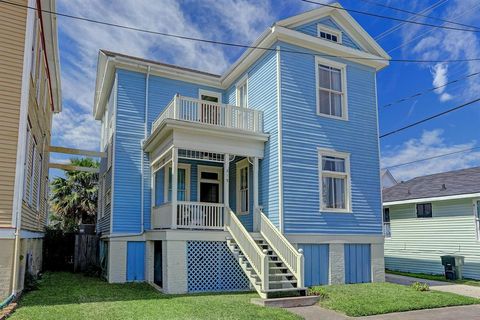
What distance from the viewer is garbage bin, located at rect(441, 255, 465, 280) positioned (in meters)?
16.0

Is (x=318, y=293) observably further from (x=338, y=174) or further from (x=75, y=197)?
(x=75, y=197)

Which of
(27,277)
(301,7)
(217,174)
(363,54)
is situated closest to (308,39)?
(301,7)

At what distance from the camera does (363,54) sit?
1447 cm

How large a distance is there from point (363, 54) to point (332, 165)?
4156 mm

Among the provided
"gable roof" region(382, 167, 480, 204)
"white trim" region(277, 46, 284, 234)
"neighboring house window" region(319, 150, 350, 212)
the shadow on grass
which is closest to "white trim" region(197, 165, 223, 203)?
"white trim" region(277, 46, 284, 234)

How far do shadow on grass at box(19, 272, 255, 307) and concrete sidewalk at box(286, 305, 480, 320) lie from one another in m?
2.50

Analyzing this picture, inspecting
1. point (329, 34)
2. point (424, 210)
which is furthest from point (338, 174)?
point (424, 210)

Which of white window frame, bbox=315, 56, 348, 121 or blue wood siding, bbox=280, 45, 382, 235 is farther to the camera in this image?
white window frame, bbox=315, 56, 348, 121

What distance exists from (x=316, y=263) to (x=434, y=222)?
8593mm

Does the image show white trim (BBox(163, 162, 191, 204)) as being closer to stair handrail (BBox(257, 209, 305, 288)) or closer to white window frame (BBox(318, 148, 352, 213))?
stair handrail (BBox(257, 209, 305, 288))

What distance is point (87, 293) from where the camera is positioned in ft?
35.8

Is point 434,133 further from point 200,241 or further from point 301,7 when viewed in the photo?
point 200,241

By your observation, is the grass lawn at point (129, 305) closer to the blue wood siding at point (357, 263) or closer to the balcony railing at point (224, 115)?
the blue wood siding at point (357, 263)

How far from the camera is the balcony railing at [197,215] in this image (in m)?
12.3
